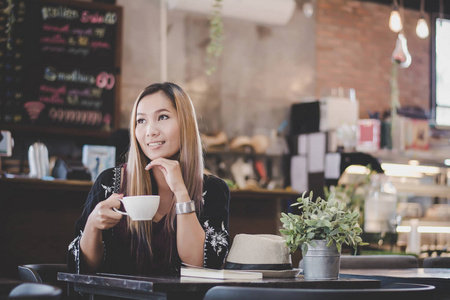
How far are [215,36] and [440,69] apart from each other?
370 cm

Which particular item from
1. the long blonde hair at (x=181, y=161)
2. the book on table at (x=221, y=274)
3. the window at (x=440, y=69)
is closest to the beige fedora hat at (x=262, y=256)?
the book on table at (x=221, y=274)

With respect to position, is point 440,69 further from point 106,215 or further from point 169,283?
point 169,283

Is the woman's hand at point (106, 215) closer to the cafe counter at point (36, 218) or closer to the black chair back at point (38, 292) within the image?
the black chair back at point (38, 292)

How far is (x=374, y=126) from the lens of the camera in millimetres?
7262

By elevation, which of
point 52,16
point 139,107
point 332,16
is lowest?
point 139,107

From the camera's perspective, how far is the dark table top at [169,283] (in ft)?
5.30

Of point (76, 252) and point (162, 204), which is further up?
point (162, 204)

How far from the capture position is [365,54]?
859 cm

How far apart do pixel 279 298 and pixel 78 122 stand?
199 inches

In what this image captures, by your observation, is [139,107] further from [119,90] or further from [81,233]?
[119,90]

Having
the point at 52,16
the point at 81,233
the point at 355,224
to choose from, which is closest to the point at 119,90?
the point at 52,16

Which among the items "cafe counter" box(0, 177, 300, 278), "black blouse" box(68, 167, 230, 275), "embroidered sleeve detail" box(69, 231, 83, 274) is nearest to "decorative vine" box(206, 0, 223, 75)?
"cafe counter" box(0, 177, 300, 278)

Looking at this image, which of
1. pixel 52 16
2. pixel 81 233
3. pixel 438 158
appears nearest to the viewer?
pixel 81 233

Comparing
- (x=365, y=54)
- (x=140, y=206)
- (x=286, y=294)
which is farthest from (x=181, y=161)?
(x=365, y=54)
